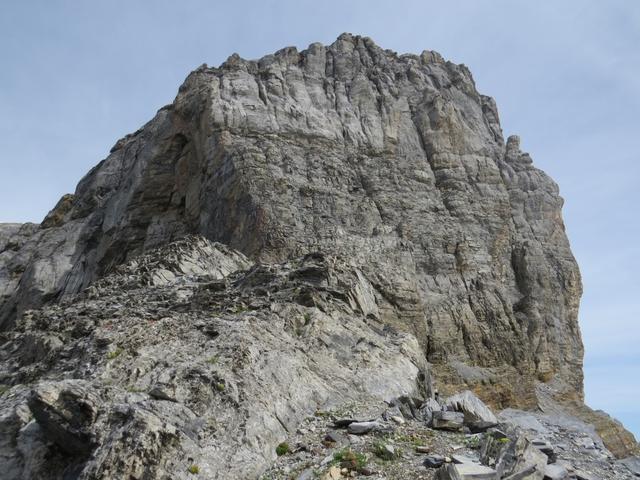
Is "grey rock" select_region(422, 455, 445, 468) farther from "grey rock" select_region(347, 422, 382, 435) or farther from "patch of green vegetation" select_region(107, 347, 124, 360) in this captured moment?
"patch of green vegetation" select_region(107, 347, 124, 360)

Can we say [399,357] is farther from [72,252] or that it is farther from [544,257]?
[72,252]

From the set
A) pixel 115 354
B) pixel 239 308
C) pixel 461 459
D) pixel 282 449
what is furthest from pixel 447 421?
pixel 115 354

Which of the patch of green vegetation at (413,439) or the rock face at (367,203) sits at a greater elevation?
the rock face at (367,203)

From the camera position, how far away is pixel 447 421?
15.7m

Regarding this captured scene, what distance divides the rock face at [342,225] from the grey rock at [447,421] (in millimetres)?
4069

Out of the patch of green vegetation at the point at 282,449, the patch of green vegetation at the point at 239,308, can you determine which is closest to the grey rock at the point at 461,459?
the patch of green vegetation at the point at 282,449

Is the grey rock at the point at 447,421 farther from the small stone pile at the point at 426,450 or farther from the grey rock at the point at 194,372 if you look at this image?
the grey rock at the point at 194,372

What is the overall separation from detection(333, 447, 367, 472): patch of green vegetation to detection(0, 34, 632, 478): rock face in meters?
7.17

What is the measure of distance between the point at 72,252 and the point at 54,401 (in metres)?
37.7

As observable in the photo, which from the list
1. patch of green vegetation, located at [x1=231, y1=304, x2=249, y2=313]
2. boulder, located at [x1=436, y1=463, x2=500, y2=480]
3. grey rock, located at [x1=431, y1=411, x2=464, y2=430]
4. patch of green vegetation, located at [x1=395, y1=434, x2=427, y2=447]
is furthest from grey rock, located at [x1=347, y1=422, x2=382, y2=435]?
patch of green vegetation, located at [x1=231, y1=304, x2=249, y2=313]

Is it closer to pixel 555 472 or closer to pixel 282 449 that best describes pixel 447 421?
pixel 555 472

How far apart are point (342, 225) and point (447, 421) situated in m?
24.4

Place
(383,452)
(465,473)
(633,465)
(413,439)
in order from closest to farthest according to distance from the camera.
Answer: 1. (465,473)
2. (383,452)
3. (413,439)
4. (633,465)

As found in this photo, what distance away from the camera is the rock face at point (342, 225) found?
2464cm
